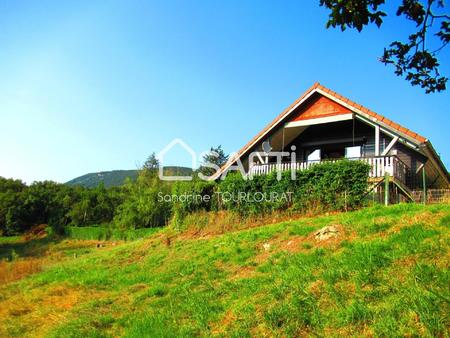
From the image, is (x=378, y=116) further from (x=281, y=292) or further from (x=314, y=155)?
(x=281, y=292)

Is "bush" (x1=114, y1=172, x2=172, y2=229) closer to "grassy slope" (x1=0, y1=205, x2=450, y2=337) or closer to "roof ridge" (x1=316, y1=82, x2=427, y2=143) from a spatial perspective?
"roof ridge" (x1=316, y1=82, x2=427, y2=143)

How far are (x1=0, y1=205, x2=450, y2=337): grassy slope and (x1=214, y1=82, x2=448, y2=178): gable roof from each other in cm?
585

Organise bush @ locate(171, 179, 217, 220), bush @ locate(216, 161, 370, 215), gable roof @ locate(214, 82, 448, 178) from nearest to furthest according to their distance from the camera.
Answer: bush @ locate(216, 161, 370, 215) < gable roof @ locate(214, 82, 448, 178) < bush @ locate(171, 179, 217, 220)

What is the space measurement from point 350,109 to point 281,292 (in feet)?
41.2

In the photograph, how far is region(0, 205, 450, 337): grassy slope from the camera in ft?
12.4

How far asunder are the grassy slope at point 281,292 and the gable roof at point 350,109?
5852 millimetres

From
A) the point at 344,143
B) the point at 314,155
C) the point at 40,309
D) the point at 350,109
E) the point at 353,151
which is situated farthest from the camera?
the point at 314,155

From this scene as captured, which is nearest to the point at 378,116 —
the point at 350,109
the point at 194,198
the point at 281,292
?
the point at 350,109

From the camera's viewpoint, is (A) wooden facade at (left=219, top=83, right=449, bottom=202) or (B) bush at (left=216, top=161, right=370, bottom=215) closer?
(B) bush at (left=216, top=161, right=370, bottom=215)

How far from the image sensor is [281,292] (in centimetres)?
490

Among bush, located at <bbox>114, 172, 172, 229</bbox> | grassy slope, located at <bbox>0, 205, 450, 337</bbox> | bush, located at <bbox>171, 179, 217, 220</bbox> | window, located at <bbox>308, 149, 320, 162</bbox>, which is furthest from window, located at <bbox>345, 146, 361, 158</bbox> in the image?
bush, located at <bbox>114, 172, 172, 229</bbox>

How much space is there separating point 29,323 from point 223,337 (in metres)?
4.58

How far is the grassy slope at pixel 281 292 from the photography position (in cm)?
377

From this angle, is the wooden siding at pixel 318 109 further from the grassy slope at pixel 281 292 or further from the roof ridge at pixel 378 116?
the grassy slope at pixel 281 292
